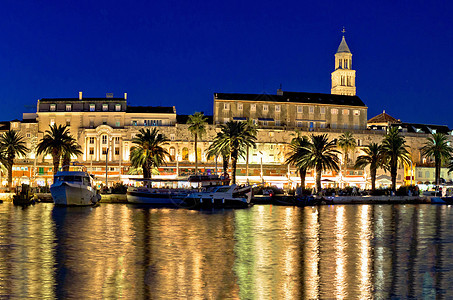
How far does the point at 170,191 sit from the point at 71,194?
1567 centimetres

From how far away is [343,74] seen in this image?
189500 mm

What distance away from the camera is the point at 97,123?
458 ft

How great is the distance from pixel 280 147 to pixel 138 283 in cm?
11485

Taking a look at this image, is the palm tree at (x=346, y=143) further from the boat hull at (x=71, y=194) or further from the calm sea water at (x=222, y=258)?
the calm sea water at (x=222, y=258)

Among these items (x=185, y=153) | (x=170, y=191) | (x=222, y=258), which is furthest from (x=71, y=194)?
(x=185, y=153)

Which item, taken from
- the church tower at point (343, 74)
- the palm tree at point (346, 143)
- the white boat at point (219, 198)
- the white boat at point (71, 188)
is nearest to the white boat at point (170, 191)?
the white boat at point (219, 198)

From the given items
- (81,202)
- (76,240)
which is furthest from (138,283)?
(81,202)

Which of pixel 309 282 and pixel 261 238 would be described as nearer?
pixel 309 282

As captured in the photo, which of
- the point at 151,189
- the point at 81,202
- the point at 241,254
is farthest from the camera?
the point at 151,189

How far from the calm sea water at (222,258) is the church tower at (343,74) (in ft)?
412

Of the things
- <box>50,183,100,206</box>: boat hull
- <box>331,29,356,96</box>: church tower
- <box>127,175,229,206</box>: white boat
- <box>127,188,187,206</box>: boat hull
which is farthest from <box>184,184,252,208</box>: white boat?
<box>331,29,356,96</box>: church tower

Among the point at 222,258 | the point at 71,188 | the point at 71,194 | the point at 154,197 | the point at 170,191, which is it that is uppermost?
the point at 71,188

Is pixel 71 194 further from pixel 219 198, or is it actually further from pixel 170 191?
pixel 219 198

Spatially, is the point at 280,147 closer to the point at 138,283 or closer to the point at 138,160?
the point at 138,160
